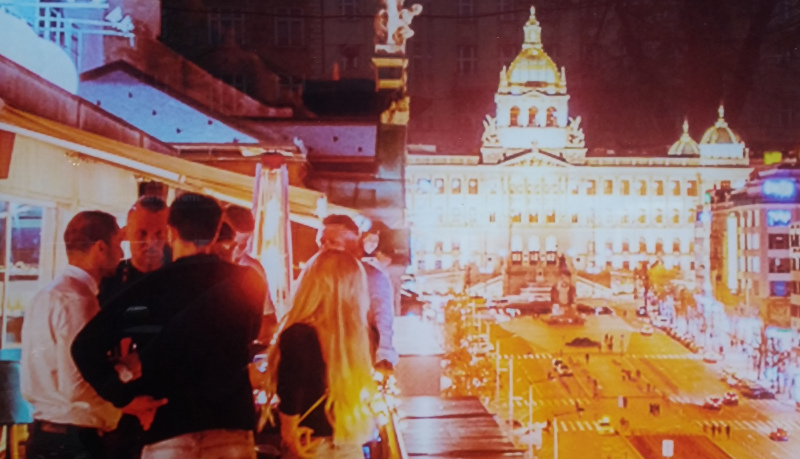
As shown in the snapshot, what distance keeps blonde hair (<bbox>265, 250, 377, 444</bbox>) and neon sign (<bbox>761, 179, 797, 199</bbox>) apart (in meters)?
3.17

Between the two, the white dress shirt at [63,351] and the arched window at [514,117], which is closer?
the white dress shirt at [63,351]

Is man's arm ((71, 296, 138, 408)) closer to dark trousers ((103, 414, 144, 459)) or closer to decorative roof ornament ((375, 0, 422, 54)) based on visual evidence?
dark trousers ((103, 414, 144, 459))

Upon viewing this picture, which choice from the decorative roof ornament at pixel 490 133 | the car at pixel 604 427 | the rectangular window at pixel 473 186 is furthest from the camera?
the car at pixel 604 427

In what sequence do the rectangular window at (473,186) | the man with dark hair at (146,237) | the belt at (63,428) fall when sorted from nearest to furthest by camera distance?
the belt at (63,428) → the man with dark hair at (146,237) → the rectangular window at (473,186)

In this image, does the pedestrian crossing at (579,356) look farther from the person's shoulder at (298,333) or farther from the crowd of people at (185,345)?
the person's shoulder at (298,333)

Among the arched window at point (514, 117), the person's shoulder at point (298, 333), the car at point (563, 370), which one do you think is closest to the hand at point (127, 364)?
the person's shoulder at point (298, 333)

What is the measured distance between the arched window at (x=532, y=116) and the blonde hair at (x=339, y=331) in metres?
3.05

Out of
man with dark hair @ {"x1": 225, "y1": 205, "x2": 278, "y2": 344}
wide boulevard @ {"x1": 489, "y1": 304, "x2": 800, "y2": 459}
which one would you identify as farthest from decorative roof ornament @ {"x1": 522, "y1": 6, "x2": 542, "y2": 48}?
man with dark hair @ {"x1": 225, "y1": 205, "x2": 278, "y2": 344}

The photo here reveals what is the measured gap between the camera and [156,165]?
3.17 meters

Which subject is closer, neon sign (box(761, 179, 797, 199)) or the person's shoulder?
the person's shoulder

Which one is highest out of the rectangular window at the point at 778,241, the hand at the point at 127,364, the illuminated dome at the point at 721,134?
the illuminated dome at the point at 721,134

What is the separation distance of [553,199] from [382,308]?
245 centimetres

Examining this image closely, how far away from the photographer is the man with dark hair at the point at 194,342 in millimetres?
2203

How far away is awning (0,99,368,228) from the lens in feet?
9.16
